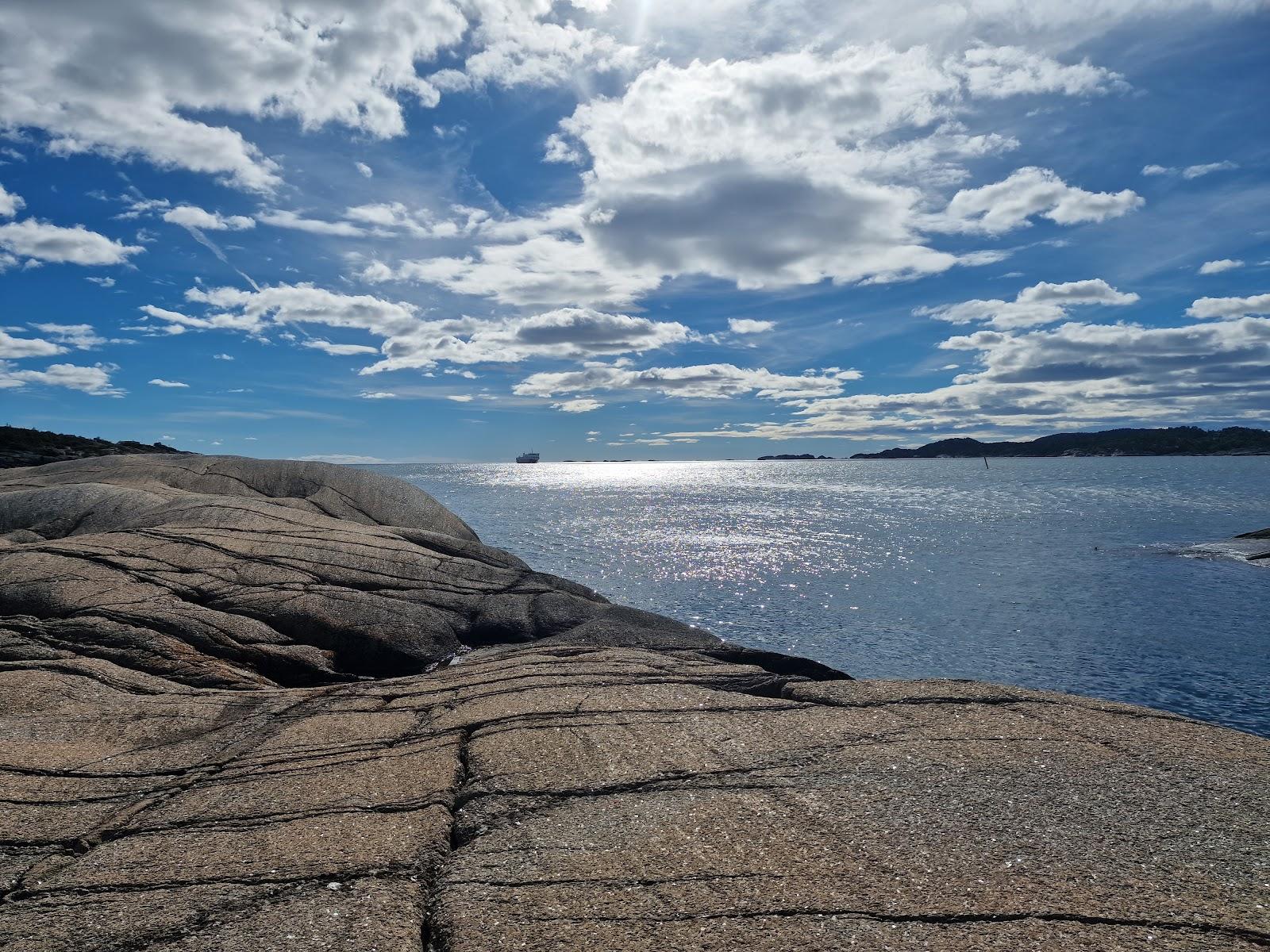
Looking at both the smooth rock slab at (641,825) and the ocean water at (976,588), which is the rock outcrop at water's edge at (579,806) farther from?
the ocean water at (976,588)

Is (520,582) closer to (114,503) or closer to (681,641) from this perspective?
(681,641)

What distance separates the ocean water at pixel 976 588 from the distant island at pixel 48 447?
112ft

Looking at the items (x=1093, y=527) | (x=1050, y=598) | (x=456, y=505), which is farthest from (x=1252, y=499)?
(x=456, y=505)

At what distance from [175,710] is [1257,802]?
42.8 feet

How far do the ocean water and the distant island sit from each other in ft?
112

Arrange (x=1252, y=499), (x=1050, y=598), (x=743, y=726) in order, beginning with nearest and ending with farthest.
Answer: (x=743, y=726)
(x=1050, y=598)
(x=1252, y=499)

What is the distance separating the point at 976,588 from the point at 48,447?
7506cm

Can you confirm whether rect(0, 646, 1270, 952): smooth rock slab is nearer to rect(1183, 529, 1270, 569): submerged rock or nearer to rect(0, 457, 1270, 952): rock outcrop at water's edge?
rect(0, 457, 1270, 952): rock outcrop at water's edge

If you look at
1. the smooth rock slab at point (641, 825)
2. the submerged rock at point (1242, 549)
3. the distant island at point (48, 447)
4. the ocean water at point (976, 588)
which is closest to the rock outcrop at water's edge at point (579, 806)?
the smooth rock slab at point (641, 825)

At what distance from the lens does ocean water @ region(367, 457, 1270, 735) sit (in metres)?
21.2

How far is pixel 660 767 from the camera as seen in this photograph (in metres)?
7.97

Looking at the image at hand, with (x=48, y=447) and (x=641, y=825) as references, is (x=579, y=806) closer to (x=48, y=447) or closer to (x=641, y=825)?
(x=641, y=825)

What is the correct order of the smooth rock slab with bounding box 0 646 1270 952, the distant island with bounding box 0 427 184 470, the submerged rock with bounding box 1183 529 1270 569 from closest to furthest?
the smooth rock slab with bounding box 0 646 1270 952 → the submerged rock with bounding box 1183 529 1270 569 → the distant island with bounding box 0 427 184 470

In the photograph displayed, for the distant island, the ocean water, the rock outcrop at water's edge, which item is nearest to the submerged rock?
A: the ocean water
